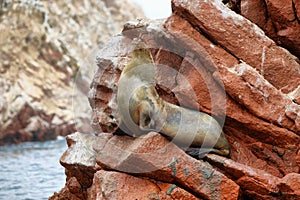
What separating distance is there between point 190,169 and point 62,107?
47835 mm

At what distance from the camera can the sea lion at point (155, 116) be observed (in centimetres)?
1229

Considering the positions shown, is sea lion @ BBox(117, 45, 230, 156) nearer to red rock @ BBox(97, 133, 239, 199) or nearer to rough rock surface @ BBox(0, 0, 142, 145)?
red rock @ BBox(97, 133, 239, 199)

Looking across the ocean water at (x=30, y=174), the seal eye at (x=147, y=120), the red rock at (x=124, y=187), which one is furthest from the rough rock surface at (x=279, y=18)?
the ocean water at (x=30, y=174)

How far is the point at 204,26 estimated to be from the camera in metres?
12.9

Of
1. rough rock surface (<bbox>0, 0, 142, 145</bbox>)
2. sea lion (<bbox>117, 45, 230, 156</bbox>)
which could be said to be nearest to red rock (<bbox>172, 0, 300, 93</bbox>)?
sea lion (<bbox>117, 45, 230, 156</bbox>)

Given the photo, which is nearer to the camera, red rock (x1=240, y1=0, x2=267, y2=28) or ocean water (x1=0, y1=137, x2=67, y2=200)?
red rock (x1=240, y1=0, x2=267, y2=28)

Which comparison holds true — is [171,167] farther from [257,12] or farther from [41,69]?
[41,69]

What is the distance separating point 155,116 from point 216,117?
5.36 feet

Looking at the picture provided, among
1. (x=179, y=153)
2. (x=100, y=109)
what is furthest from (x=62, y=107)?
(x=179, y=153)

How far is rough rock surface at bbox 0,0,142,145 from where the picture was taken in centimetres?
5216

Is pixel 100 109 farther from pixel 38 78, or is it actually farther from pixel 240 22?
pixel 38 78

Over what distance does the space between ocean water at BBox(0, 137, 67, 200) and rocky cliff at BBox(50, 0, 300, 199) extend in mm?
9129

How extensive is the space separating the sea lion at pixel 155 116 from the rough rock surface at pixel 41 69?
112ft

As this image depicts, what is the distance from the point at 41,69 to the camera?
202 feet
